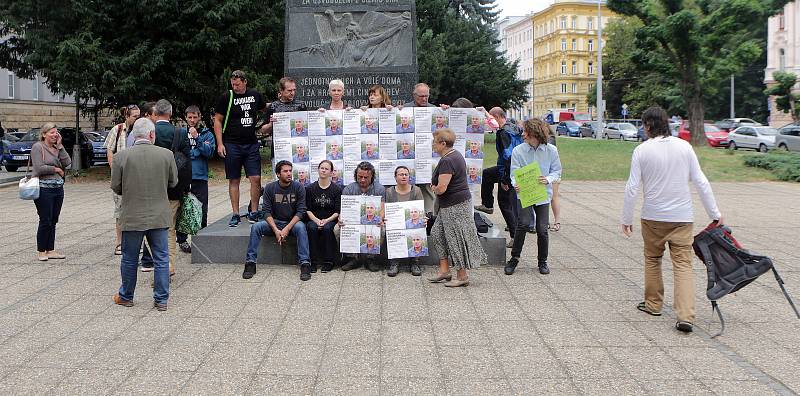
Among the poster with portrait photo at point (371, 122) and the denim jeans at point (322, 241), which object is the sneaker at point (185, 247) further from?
the poster with portrait photo at point (371, 122)

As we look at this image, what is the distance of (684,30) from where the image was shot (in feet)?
115

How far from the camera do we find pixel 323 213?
839cm

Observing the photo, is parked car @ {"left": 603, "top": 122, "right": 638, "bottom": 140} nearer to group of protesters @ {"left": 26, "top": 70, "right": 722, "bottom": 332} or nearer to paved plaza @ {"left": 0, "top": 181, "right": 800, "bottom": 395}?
group of protesters @ {"left": 26, "top": 70, "right": 722, "bottom": 332}

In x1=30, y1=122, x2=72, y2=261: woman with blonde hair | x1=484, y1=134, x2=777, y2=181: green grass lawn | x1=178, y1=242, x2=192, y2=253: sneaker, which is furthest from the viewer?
x1=484, y1=134, x2=777, y2=181: green grass lawn

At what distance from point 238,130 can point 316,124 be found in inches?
39.8

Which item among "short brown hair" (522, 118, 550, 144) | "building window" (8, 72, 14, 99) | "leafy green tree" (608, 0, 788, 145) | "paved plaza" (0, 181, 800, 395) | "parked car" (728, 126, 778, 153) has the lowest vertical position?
"paved plaza" (0, 181, 800, 395)

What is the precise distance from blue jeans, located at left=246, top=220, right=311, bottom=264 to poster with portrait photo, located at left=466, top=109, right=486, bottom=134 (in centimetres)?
235

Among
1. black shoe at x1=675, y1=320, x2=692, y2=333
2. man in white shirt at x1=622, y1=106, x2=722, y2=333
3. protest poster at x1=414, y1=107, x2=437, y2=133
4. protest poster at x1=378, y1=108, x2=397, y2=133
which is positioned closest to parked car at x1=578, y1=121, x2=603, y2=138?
protest poster at x1=414, y1=107, x2=437, y2=133

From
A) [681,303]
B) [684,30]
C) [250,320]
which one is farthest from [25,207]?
[684,30]

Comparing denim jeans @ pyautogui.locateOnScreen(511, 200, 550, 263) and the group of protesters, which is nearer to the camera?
the group of protesters

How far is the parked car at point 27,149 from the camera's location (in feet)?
89.1

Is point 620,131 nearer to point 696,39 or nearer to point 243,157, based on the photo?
point 696,39

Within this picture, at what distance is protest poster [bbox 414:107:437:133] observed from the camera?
8.89 m

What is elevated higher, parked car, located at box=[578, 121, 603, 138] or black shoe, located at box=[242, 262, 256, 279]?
parked car, located at box=[578, 121, 603, 138]
